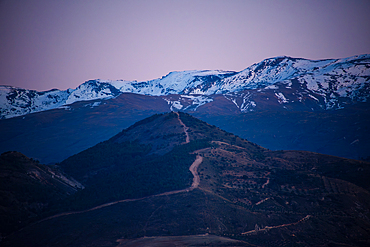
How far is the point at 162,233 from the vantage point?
54344 mm

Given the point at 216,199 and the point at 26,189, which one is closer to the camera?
the point at 216,199

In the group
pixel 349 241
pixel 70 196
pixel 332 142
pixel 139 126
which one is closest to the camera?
pixel 349 241

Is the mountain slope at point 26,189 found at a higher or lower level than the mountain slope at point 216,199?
higher

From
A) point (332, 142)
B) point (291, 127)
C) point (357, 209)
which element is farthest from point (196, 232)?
point (291, 127)

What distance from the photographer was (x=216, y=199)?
2522 inches

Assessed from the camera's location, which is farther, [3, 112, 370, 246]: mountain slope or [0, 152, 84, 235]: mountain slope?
[0, 152, 84, 235]: mountain slope

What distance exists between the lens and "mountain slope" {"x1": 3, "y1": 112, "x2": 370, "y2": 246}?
54.4m

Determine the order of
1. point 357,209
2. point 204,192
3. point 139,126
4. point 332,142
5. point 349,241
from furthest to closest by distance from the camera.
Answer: point 332,142 < point 139,126 < point 204,192 < point 357,209 < point 349,241

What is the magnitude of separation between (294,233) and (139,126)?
78981 mm

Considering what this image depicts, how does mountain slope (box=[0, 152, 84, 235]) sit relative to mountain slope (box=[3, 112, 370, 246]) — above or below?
above

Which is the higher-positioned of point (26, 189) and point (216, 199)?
point (26, 189)

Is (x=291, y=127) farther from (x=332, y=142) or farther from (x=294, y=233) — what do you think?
(x=294, y=233)

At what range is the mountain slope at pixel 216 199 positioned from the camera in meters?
54.4

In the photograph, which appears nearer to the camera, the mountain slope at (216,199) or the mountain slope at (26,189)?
the mountain slope at (216,199)
